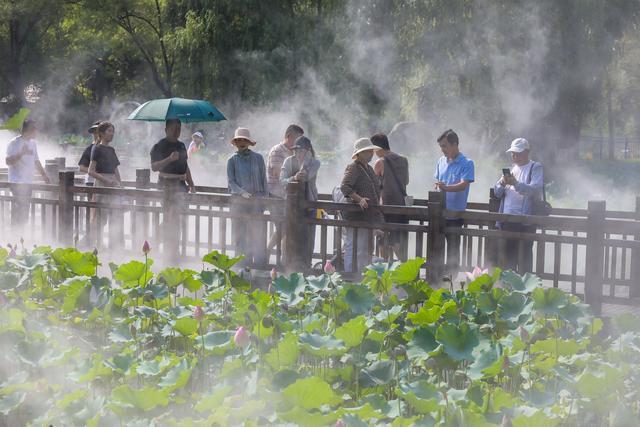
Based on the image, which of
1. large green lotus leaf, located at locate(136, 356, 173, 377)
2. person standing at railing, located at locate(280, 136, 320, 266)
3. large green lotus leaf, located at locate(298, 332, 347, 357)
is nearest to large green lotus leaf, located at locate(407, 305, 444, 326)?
large green lotus leaf, located at locate(298, 332, 347, 357)

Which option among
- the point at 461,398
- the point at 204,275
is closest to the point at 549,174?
the point at 204,275

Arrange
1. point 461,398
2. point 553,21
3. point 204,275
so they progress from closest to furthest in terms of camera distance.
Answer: point 461,398
point 204,275
point 553,21

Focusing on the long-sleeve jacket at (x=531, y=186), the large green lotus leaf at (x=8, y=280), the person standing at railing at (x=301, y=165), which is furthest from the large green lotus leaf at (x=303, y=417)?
the person standing at railing at (x=301, y=165)

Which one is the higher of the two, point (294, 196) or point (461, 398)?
point (294, 196)

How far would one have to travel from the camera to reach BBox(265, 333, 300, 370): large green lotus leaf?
15.3 feet

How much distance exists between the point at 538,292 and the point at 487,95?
61.4 feet

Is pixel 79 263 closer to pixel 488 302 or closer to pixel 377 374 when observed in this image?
pixel 488 302

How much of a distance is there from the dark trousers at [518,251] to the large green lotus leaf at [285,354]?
5.08 metres

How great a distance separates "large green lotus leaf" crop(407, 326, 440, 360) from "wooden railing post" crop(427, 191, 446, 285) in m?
4.48

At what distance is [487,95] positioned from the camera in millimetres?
23875

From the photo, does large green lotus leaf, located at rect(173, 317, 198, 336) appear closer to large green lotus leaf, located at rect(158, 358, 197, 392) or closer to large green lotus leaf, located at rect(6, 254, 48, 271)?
large green lotus leaf, located at rect(158, 358, 197, 392)

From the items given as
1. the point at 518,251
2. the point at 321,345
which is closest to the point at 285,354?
the point at 321,345

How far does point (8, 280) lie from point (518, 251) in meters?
4.79

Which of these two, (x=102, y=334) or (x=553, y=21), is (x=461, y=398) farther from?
(x=553, y=21)
